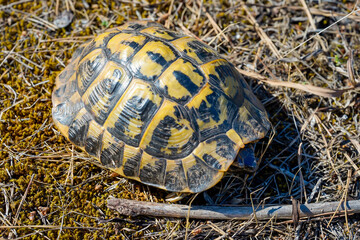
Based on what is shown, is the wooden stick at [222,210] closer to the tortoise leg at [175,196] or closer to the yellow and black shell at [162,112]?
the tortoise leg at [175,196]

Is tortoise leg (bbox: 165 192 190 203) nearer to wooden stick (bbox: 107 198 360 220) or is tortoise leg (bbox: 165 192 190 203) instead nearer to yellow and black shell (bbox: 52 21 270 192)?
wooden stick (bbox: 107 198 360 220)

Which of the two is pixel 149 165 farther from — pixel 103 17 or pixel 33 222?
pixel 103 17

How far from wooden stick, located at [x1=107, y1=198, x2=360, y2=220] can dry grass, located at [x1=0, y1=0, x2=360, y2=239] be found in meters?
0.10

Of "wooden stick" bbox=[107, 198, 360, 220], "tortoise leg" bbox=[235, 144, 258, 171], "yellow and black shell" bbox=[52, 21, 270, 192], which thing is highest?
"yellow and black shell" bbox=[52, 21, 270, 192]

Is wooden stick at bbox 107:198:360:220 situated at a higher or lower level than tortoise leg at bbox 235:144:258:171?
lower

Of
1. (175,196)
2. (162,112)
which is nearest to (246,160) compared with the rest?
(175,196)

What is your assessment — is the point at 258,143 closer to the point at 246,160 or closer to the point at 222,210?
the point at 246,160

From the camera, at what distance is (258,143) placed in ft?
12.8

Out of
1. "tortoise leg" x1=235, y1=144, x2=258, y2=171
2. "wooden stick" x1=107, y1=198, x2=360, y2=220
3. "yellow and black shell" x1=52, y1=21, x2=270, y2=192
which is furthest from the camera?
"wooden stick" x1=107, y1=198, x2=360, y2=220

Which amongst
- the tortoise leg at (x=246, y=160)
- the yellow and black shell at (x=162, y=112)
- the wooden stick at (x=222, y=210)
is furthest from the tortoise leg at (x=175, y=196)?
the tortoise leg at (x=246, y=160)

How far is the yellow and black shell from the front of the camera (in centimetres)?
321

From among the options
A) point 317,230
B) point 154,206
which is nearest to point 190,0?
point 154,206

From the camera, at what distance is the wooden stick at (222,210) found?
3.50m

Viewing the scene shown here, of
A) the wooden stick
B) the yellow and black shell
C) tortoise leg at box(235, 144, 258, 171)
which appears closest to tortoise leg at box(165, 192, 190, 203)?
the wooden stick
